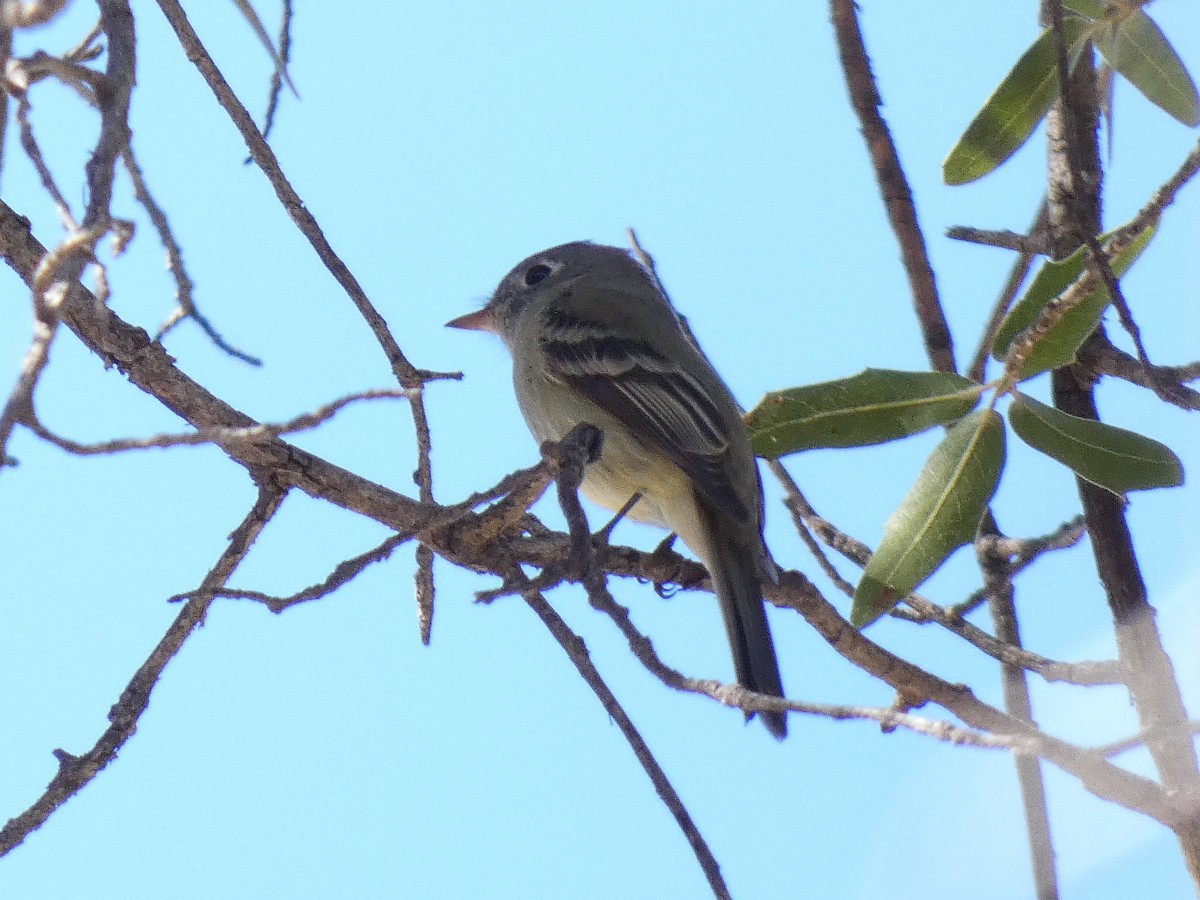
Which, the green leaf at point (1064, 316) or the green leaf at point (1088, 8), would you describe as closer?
the green leaf at point (1064, 316)

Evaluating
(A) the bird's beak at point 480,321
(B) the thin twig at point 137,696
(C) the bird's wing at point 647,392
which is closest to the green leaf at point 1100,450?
(C) the bird's wing at point 647,392

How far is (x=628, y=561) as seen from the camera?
2980 millimetres

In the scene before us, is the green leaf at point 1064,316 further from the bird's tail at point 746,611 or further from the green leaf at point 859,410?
the bird's tail at point 746,611

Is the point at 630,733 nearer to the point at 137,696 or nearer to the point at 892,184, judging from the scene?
the point at 137,696

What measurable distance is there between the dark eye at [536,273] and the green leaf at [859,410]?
2390 millimetres

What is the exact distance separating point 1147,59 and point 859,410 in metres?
0.89

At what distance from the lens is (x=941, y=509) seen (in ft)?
8.36

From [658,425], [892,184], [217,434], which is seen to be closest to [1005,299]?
[892,184]

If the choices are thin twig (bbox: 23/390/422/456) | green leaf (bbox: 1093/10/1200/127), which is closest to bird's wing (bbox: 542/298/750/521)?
green leaf (bbox: 1093/10/1200/127)

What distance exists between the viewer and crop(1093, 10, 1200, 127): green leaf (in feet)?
8.79

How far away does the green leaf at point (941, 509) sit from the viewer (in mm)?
2494

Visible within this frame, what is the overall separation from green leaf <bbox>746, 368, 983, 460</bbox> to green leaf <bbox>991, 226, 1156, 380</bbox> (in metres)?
0.13

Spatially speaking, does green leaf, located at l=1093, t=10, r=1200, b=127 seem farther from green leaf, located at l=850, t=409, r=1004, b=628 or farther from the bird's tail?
the bird's tail

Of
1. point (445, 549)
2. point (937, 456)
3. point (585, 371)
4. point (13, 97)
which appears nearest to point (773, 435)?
point (937, 456)
